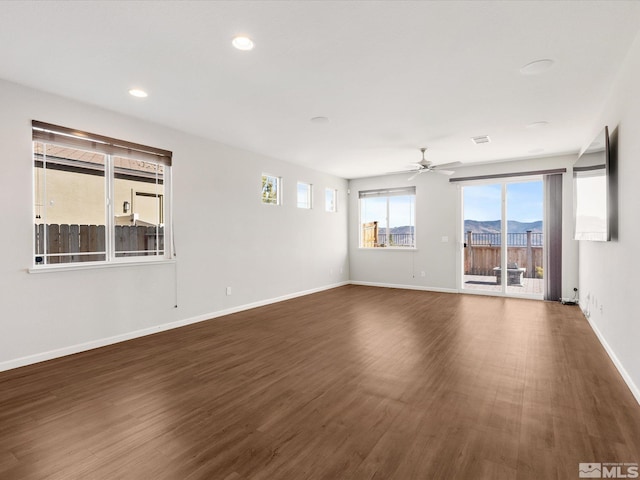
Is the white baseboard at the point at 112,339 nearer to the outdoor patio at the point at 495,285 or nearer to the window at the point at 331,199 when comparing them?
the window at the point at 331,199

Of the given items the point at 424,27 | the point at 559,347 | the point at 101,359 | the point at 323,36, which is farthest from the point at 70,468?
the point at 559,347

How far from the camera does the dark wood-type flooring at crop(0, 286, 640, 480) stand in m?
1.83

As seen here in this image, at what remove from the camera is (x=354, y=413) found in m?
2.35

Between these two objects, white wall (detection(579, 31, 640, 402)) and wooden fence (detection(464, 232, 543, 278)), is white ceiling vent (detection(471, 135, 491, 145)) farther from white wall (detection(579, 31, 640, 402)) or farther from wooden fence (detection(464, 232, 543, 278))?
wooden fence (detection(464, 232, 543, 278))

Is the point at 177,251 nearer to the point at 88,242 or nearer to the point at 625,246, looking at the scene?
the point at 88,242

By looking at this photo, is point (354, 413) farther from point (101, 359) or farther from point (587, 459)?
point (101, 359)

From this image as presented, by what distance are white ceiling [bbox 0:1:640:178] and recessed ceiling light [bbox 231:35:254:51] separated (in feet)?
0.18

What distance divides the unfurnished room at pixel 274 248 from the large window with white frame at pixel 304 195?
3.61 ft

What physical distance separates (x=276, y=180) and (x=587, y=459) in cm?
588

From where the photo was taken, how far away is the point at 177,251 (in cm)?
471

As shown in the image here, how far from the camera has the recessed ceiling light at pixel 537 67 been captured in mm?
2873

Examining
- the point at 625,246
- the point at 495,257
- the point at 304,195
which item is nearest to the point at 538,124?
the point at 625,246

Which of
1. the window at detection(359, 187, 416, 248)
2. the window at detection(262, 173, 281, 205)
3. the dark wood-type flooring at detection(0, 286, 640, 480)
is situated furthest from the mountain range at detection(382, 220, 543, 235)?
the window at detection(262, 173, 281, 205)

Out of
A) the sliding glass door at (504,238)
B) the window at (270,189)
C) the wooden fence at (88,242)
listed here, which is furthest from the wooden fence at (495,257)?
the wooden fence at (88,242)
